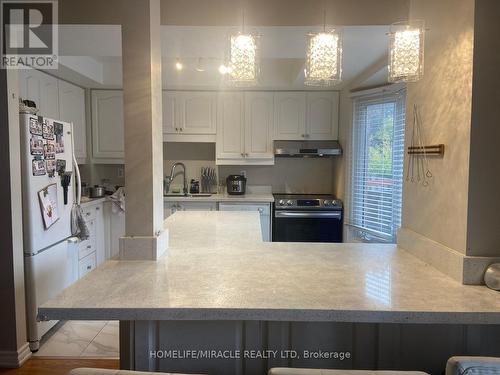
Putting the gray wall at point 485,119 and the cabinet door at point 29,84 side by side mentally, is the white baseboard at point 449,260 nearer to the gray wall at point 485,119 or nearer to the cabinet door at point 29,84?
the gray wall at point 485,119

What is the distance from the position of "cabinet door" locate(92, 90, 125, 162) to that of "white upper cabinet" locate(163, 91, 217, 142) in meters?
0.54

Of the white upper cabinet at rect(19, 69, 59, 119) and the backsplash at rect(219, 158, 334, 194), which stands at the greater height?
the white upper cabinet at rect(19, 69, 59, 119)

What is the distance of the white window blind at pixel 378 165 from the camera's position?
3191mm

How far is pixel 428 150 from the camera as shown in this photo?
1.48 metres

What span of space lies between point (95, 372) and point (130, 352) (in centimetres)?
44

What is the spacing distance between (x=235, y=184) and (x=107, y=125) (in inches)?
65.0

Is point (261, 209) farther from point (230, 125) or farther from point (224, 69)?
point (224, 69)

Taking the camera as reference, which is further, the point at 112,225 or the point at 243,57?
the point at 112,225

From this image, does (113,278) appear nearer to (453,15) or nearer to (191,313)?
(191,313)

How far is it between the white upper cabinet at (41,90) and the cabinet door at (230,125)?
66.9 inches

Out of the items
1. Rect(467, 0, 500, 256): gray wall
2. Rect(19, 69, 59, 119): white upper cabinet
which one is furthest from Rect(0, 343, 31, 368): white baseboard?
Rect(467, 0, 500, 256): gray wall

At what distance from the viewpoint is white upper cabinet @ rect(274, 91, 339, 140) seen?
4.11m

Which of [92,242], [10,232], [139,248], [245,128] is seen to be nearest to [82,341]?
[10,232]

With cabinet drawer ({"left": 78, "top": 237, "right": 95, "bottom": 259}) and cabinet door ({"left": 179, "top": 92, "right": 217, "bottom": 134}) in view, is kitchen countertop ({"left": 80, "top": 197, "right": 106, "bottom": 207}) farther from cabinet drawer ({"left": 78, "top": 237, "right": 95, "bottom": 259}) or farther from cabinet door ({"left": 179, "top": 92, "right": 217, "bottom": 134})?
cabinet door ({"left": 179, "top": 92, "right": 217, "bottom": 134})
